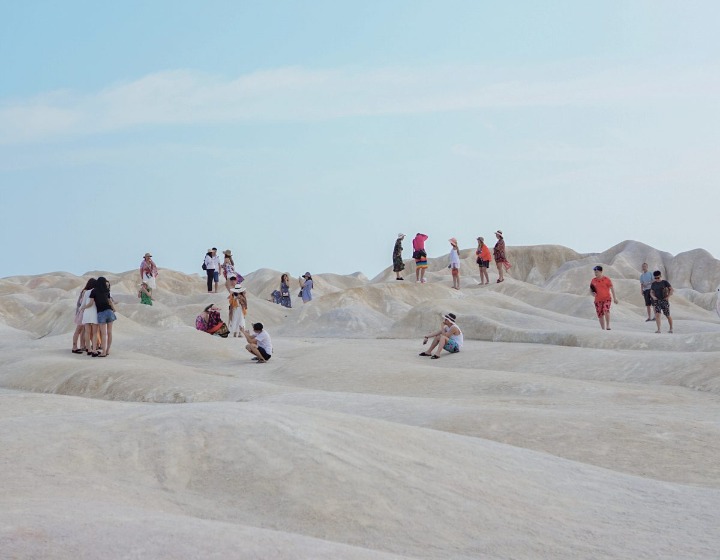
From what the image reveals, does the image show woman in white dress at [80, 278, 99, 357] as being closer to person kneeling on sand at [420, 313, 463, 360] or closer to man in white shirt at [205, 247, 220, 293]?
person kneeling on sand at [420, 313, 463, 360]

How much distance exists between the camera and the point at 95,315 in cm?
1978

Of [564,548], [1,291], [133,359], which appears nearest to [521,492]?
[564,548]

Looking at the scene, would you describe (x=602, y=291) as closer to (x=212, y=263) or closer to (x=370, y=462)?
(x=212, y=263)

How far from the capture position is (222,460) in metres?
8.20

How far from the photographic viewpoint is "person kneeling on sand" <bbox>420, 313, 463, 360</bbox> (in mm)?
20750

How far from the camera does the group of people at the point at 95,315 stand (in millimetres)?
19562

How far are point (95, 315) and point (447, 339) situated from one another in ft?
23.2

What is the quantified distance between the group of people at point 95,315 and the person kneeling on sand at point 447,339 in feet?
20.9

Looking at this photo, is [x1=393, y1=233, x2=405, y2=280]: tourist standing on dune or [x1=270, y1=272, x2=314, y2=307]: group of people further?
[x1=270, y1=272, x2=314, y2=307]: group of people

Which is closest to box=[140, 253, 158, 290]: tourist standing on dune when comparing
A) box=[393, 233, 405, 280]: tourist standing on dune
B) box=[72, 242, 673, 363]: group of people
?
box=[72, 242, 673, 363]: group of people

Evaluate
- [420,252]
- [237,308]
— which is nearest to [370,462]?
[237,308]

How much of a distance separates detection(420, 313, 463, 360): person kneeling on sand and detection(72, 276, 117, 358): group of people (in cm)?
637

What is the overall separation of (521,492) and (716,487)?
2497 mm

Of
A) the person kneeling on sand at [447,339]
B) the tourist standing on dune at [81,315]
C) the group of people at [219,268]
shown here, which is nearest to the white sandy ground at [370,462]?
the tourist standing on dune at [81,315]
